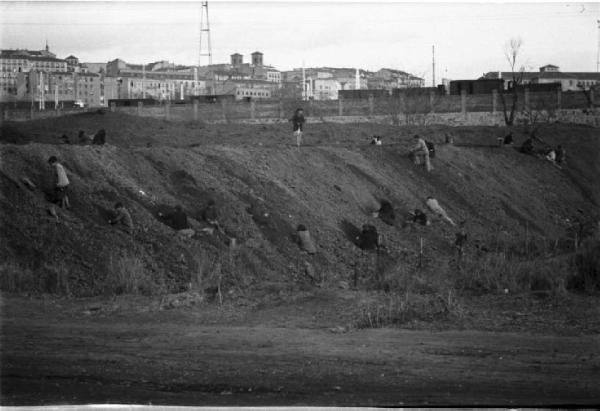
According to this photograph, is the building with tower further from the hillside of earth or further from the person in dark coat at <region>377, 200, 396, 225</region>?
the person in dark coat at <region>377, 200, 396, 225</region>

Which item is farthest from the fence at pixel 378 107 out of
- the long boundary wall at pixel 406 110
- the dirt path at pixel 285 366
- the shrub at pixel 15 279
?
the dirt path at pixel 285 366

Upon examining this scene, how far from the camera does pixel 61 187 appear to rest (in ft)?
55.0

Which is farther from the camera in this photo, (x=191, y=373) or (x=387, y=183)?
(x=387, y=183)

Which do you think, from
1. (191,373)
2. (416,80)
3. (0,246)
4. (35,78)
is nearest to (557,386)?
(191,373)

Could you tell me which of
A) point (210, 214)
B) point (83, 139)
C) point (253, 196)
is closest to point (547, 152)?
point (253, 196)

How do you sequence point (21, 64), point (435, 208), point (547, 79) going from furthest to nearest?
point (547, 79)
point (435, 208)
point (21, 64)

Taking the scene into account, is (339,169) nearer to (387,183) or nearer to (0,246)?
(387,183)

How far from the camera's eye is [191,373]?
796 cm

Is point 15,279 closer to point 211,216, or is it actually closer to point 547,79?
point 211,216

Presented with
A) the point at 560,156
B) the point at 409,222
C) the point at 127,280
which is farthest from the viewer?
the point at 560,156

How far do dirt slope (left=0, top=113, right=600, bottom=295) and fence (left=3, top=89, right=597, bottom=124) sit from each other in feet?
18.6

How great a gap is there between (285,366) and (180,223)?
9.85 meters

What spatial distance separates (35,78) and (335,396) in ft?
35.5

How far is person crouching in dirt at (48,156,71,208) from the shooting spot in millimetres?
16531
